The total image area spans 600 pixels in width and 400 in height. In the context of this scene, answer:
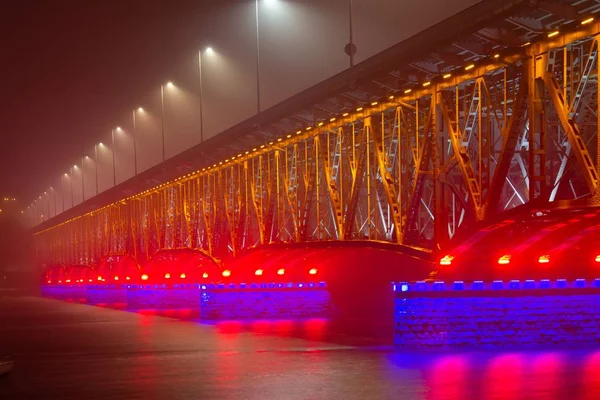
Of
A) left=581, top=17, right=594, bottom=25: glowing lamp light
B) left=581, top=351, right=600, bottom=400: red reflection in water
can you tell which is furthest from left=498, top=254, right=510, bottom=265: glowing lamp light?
left=581, top=17, right=594, bottom=25: glowing lamp light

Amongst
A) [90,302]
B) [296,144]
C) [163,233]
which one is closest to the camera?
[296,144]

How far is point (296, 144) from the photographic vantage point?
54.9m

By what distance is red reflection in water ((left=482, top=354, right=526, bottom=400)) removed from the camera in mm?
24000

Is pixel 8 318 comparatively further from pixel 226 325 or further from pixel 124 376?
pixel 124 376

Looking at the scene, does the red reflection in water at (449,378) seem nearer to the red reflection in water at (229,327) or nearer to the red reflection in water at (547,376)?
the red reflection in water at (547,376)

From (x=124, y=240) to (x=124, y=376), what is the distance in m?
82.8

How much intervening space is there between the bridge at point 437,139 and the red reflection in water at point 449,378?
4667mm

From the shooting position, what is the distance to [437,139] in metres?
39.1

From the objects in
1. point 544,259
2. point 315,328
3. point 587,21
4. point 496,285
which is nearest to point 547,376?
point 496,285

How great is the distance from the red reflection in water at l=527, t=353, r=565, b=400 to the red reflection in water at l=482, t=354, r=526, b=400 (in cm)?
32

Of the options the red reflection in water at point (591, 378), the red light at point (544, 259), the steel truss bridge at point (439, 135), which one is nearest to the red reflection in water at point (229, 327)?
the steel truss bridge at point (439, 135)

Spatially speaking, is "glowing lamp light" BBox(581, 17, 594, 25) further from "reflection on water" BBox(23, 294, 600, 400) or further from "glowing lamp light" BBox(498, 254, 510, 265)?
"glowing lamp light" BBox(498, 254, 510, 265)

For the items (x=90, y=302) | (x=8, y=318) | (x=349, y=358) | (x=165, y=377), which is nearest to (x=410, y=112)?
(x=349, y=358)

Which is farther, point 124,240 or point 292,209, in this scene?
point 124,240
